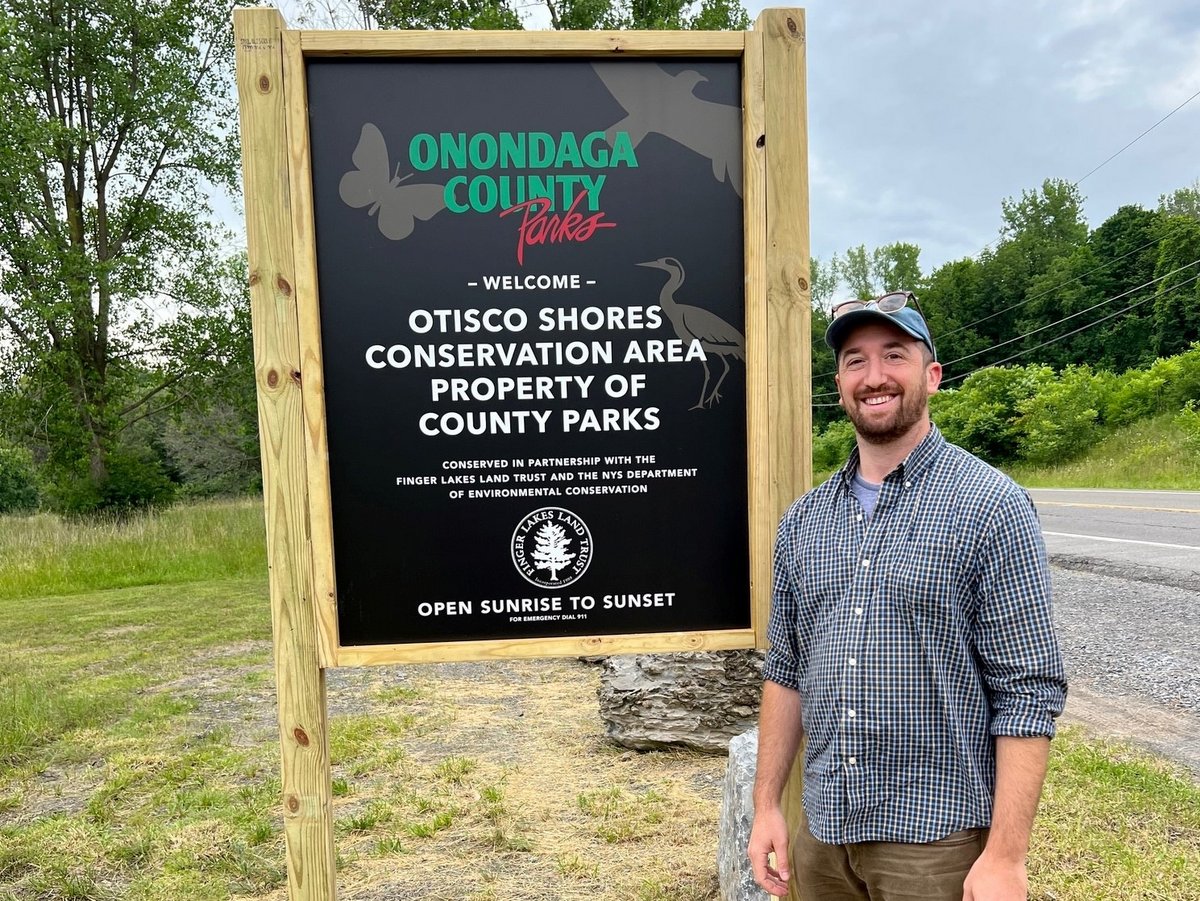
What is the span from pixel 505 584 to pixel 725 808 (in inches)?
61.9

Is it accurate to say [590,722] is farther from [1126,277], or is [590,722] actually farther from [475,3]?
[1126,277]

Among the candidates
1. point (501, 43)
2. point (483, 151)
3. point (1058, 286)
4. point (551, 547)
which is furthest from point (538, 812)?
point (1058, 286)

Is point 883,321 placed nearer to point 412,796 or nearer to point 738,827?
point 738,827

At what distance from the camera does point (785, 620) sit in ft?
6.72

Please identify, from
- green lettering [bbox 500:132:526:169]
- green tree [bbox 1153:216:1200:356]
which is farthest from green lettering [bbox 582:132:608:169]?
green tree [bbox 1153:216:1200:356]

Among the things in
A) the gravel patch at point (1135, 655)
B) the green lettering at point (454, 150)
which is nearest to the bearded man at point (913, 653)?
the green lettering at point (454, 150)

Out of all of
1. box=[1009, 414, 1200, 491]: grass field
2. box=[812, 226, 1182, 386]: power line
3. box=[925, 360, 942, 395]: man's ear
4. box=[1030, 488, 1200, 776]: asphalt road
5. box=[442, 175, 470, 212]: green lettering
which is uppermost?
box=[812, 226, 1182, 386]: power line

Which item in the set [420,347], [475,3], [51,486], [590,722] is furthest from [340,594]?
[51,486]

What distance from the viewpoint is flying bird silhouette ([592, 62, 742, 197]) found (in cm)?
230

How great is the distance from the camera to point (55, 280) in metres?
18.1

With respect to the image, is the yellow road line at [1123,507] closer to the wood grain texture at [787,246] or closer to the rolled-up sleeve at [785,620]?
the wood grain texture at [787,246]

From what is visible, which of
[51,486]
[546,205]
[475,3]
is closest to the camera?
[546,205]

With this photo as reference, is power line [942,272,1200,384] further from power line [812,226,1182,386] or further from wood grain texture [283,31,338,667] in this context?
wood grain texture [283,31,338,667]

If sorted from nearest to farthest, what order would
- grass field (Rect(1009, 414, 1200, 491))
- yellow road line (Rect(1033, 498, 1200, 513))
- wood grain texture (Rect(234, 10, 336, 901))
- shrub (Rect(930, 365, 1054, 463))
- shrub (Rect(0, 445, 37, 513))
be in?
wood grain texture (Rect(234, 10, 336, 901)) < yellow road line (Rect(1033, 498, 1200, 513)) < grass field (Rect(1009, 414, 1200, 491)) < shrub (Rect(930, 365, 1054, 463)) < shrub (Rect(0, 445, 37, 513))
